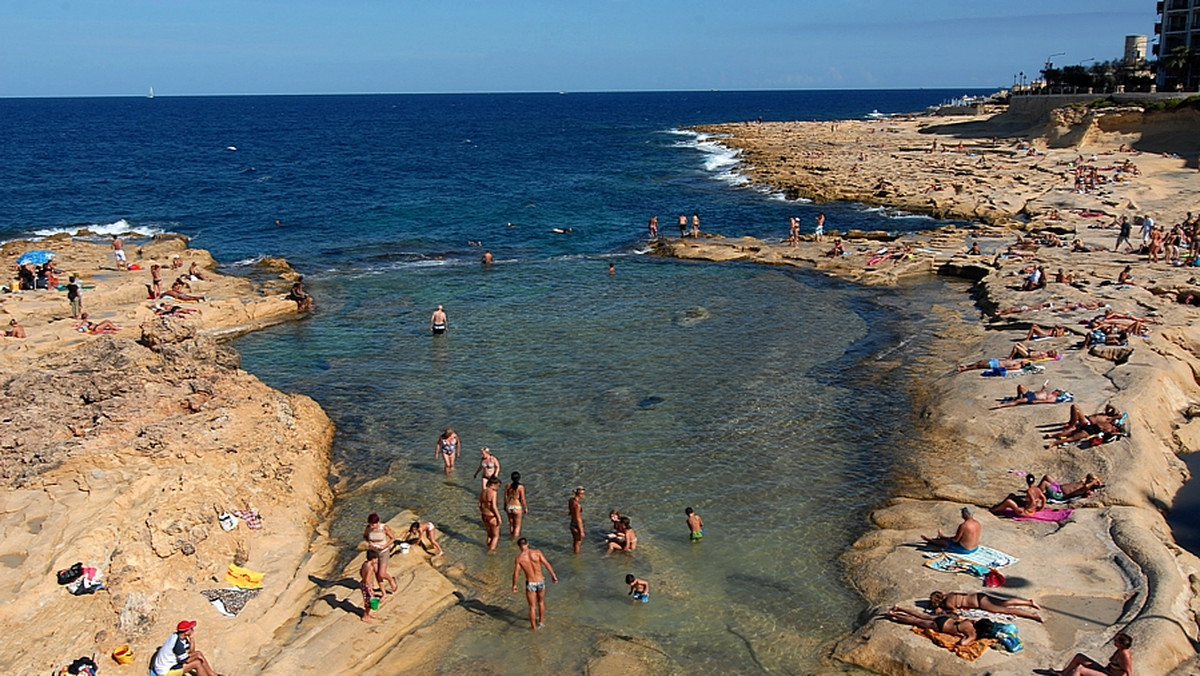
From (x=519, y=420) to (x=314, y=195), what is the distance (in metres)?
48.0

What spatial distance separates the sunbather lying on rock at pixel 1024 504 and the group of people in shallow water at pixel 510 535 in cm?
615

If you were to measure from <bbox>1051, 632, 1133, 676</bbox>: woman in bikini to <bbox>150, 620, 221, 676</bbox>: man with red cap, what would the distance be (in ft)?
41.2

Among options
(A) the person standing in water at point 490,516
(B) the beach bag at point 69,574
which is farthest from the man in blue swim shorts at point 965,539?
(B) the beach bag at point 69,574

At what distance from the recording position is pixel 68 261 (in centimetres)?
3953

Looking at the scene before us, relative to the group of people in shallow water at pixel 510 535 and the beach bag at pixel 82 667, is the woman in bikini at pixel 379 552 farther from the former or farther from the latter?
the beach bag at pixel 82 667

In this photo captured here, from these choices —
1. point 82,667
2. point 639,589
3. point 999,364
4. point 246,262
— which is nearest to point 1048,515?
point 999,364

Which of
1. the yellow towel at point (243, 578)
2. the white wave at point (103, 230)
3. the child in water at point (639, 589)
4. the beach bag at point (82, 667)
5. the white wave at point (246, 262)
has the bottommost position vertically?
the child in water at point (639, 589)

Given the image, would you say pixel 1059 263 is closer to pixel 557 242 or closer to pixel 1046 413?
pixel 1046 413

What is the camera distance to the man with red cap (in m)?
12.5

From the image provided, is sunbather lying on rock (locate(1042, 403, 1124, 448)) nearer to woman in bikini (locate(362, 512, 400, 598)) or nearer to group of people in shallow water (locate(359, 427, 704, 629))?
group of people in shallow water (locate(359, 427, 704, 629))

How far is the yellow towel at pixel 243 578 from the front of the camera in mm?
15148

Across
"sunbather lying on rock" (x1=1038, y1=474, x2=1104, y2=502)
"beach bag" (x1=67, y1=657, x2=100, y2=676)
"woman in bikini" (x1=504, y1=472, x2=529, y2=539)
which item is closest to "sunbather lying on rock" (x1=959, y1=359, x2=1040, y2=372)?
"sunbather lying on rock" (x1=1038, y1=474, x2=1104, y2=502)

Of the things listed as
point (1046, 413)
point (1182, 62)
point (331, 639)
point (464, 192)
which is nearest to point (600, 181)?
point (464, 192)

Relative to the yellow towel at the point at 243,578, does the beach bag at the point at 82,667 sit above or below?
above
